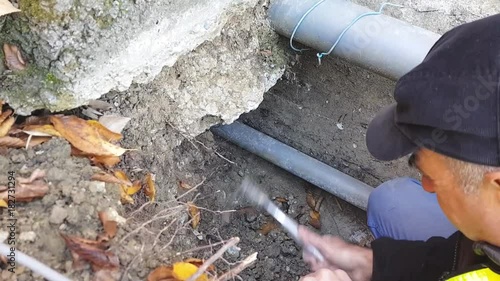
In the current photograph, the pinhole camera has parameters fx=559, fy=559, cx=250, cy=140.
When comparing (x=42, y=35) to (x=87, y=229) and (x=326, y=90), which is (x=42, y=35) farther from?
(x=326, y=90)

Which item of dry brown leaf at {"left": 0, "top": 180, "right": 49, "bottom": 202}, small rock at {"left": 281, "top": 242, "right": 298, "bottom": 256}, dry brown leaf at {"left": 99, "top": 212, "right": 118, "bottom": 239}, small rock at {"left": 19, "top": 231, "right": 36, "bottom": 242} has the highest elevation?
dry brown leaf at {"left": 0, "top": 180, "right": 49, "bottom": 202}

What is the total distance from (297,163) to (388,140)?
1177 mm

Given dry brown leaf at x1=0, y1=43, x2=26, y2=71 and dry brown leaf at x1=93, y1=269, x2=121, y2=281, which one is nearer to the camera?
dry brown leaf at x1=93, y1=269, x2=121, y2=281

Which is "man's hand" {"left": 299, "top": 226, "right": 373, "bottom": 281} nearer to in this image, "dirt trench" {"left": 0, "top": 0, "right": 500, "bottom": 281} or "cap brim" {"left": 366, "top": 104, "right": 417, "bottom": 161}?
"dirt trench" {"left": 0, "top": 0, "right": 500, "bottom": 281}

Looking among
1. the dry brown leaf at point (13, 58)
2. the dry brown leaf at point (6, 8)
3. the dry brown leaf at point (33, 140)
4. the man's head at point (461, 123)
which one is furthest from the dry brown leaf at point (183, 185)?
the man's head at point (461, 123)

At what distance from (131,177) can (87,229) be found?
360 mm

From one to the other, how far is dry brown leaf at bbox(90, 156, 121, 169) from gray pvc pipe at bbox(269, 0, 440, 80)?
81 cm

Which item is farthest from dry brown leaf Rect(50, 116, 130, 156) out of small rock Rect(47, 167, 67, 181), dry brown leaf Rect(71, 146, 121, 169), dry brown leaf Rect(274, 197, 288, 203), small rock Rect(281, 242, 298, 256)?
dry brown leaf Rect(274, 197, 288, 203)

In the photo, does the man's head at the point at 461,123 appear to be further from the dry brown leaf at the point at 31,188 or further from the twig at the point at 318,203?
the twig at the point at 318,203

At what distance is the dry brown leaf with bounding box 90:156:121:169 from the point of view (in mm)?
1568

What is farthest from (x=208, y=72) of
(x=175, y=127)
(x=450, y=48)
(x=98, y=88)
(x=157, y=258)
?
(x=450, y=48)

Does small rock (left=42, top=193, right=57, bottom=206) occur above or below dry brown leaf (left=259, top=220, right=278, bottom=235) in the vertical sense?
above

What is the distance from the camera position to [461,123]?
1.06 meters

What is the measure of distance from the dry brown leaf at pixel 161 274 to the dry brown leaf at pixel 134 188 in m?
0.28
